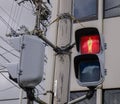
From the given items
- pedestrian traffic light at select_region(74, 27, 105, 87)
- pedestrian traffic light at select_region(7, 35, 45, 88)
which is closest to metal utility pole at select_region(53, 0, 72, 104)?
pedestrian traffic light at select_region(74, 27, 105, 87)

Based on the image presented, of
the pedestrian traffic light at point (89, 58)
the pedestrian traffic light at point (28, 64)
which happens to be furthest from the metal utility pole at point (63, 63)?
the pedestrian traffic light at point (28, 64)

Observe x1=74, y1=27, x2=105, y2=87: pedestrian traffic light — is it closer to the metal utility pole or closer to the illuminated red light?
the illuminated red light

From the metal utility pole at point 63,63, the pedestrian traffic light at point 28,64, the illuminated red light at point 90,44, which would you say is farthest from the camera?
the metal utility pole at point 63,63

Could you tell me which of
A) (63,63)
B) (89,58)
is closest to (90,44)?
(89,58)

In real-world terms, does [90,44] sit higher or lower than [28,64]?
higher

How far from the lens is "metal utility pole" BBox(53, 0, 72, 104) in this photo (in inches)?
196

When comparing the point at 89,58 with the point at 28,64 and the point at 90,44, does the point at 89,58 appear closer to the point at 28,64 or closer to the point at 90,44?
the point at 90,44

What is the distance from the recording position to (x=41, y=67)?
14.7 feet

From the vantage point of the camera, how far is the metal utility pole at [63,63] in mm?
4973

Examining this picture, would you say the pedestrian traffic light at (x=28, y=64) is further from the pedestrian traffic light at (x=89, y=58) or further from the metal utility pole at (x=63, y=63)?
the metal utility pole at (x=63, y=63)

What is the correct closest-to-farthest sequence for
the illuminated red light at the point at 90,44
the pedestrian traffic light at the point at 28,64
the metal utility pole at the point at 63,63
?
the pedestrian traffic light at the point at 28,64
the illuminated red light at the point at 90,44
the metal utility pole at the point at 63,63

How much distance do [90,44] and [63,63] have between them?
2.24 ft

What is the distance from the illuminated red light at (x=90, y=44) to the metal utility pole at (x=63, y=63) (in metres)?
0.55

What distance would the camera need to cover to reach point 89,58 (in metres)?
4.51
